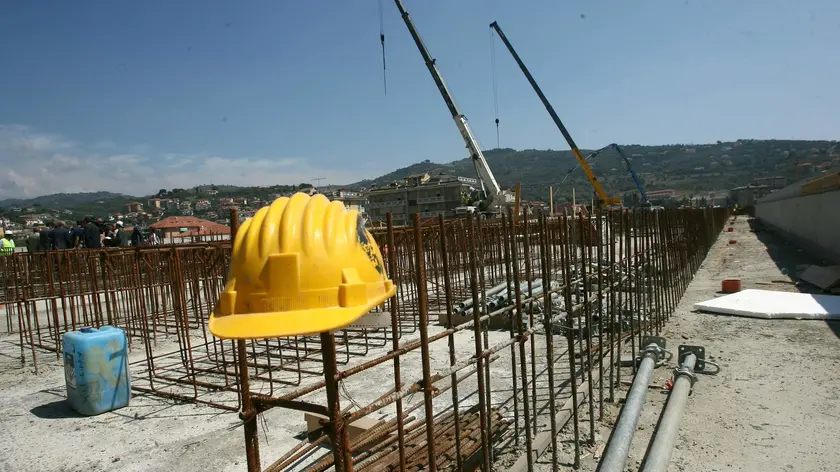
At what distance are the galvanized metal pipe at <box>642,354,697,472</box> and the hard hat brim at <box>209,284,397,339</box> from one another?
319 centimetres

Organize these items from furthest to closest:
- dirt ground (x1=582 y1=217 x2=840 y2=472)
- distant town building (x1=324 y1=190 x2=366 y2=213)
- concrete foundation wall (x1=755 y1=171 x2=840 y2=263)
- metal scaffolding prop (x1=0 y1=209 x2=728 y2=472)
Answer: concrete foundation wall (x1=755 y1=171 x2=840 y2=263) < dirt ground (x1=582 y1=217 x2=840 y2=472) < metal scaffolding prop (x1=0 y1=209 x2=728 y2=472) < distant town building (x1=324 y1=190 x2=366 y2=213)

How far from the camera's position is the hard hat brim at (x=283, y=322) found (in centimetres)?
177

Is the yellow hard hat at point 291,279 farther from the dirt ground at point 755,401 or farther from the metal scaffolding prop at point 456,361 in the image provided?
the dirt ground at point 755,401

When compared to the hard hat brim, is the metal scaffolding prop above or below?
below

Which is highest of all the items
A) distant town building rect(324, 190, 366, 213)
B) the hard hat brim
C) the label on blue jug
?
distant town building rect(324, 190, 366, 213)

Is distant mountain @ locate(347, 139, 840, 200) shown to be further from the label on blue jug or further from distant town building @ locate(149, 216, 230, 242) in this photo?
the label on blue jug

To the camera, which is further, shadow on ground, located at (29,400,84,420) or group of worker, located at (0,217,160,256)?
group of worker, located at (0,217,160,256)

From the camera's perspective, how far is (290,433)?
17.8ft

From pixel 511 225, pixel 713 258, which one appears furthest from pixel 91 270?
pixel 713 258

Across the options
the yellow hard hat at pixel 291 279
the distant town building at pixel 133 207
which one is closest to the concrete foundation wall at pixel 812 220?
the yellow hard hat at pixel 291 279

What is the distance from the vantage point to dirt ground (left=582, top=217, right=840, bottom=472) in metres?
4.39

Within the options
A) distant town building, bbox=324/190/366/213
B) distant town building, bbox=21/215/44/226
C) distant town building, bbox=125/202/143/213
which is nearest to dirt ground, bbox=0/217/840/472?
distant town building, bbox=324/190/366/213

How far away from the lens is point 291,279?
6.14 ft

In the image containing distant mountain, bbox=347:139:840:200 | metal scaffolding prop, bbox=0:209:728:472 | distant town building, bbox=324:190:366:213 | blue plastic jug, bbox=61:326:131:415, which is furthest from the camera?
distant mountain, bbox=347:139:840:200
